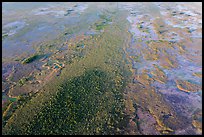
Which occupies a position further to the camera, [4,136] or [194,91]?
[194,91]

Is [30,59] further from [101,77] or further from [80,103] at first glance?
[80,103]

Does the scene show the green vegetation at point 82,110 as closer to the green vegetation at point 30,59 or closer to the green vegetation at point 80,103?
the green vegetation at point 80,103

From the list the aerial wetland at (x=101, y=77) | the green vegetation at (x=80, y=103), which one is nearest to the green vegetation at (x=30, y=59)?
the aerial wetland at (x=101, y=77)

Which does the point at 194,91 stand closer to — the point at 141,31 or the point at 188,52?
the point at 188,52

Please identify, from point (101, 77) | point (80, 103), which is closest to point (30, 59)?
point (101, 77)

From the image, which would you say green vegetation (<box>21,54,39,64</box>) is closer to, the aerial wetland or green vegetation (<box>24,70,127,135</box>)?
the aerial wetland

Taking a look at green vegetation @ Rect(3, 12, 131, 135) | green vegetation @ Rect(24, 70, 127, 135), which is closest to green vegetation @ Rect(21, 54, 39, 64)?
green vegetation @ Rect(3, 12, 131, 135)

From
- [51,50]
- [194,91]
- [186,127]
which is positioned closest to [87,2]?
[51,50]

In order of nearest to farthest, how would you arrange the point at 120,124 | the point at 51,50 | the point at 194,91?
the point at 120,124 < the point at 194,91 < the point at 51,50
